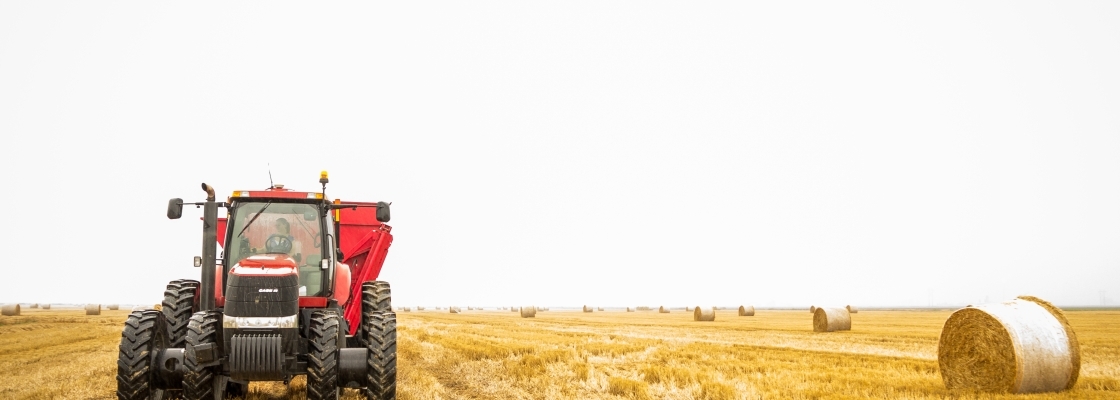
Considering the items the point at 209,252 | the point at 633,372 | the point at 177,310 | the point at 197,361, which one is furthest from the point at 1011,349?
the point at 177,310

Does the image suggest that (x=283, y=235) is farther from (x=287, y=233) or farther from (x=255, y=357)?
(x=255, y=357)

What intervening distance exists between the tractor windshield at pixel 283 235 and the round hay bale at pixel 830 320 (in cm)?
1945

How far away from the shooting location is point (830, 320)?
23016mm

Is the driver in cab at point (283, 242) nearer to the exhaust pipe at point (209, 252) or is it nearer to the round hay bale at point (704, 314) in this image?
the exhaust pipe at point (209, 252)

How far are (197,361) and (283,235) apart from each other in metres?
1.72

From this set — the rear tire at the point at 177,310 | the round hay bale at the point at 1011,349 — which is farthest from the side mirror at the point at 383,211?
the round hay bale at the point at 1011,349

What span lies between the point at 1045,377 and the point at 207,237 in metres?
10.3

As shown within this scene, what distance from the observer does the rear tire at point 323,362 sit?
649 cm

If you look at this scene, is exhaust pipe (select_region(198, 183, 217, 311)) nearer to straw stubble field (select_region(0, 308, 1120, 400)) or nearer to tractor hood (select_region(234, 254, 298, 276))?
tractor hood (select_region(234, 254, 298, 276))

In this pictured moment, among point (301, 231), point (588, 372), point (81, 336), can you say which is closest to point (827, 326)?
point (588, 372)

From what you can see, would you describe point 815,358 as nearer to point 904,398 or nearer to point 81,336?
point 904,398

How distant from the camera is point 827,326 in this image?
2291 cm

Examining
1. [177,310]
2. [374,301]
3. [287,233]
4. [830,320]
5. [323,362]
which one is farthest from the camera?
[830,320]

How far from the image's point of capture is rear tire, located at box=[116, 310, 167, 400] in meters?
6.68
